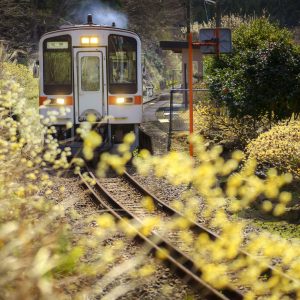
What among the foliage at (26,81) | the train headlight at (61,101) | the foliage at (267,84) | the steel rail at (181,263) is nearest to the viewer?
the steel rail at (181,263)

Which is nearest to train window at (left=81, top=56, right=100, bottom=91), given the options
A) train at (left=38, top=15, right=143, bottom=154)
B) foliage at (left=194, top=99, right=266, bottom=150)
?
train at (left=38, top=15, right=143, bottom=154)

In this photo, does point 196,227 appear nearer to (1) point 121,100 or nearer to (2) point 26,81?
(1) point 121,100

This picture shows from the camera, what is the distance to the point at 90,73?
607 inches

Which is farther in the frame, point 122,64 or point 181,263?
point 122,64

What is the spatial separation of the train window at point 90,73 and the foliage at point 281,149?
4.70 metres

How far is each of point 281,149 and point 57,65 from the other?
6541mm

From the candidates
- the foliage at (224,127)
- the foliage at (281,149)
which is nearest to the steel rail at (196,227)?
the foliage at (281,149)

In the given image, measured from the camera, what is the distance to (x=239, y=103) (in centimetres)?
1512

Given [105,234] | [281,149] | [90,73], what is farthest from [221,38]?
[105,234]

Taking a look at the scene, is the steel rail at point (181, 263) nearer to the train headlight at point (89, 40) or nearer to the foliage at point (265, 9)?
the train headlight at point (89, 40)

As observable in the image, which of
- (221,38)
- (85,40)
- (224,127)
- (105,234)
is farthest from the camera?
(224,127)

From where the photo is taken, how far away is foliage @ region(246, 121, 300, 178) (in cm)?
1078

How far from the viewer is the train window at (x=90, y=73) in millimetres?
15328

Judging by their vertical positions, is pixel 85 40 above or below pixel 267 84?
above
